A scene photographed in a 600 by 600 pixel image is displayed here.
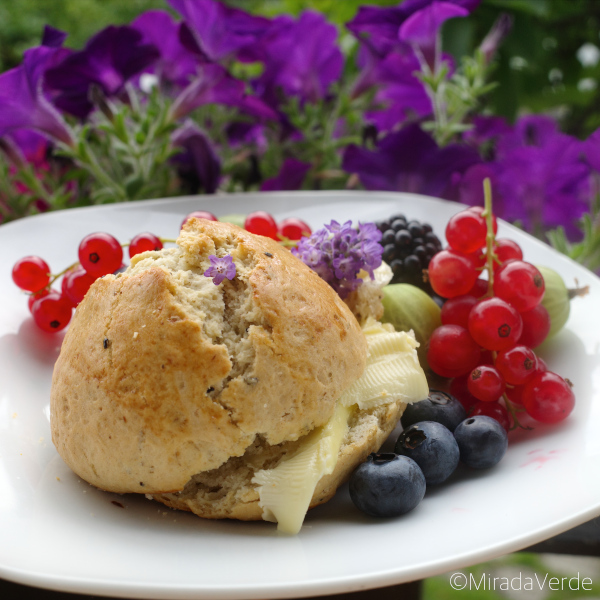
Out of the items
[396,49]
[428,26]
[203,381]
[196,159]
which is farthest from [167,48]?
[203,381]

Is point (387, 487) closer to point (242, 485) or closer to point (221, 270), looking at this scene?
point (242, 485)

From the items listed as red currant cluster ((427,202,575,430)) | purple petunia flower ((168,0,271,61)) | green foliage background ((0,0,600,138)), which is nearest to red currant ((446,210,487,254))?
red currant cluster ((427,202,575,430))

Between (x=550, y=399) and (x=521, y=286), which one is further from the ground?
(x=521, y=286)

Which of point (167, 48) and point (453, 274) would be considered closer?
point (453, 274)

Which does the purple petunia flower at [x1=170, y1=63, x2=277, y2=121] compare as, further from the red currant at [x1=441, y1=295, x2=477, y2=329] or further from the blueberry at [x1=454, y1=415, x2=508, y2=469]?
the blueberry at [x1=454, y1=415, x2=508, y2=469]

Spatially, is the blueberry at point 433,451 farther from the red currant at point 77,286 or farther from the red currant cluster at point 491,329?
the red currant at point 77,286

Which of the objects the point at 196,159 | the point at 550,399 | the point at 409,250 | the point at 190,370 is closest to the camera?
the point at 190,370

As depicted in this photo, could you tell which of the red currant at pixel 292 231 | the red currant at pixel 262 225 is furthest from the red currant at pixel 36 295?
the red currant at pixel 292 231
